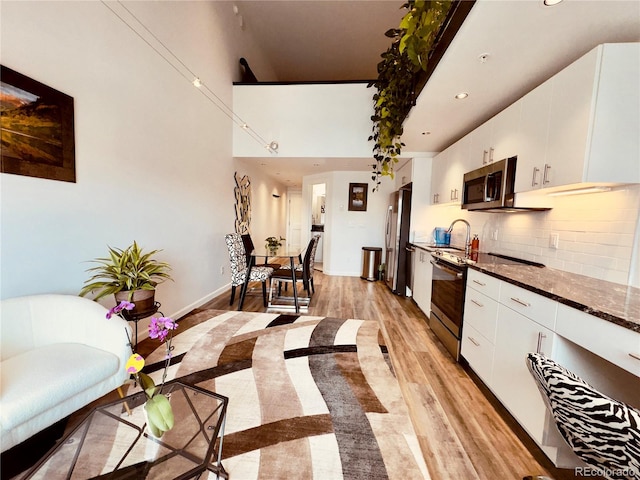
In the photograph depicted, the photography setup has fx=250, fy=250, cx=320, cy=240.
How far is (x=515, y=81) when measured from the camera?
1.91 metres

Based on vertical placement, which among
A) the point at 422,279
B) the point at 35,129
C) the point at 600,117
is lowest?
the point at 422,279

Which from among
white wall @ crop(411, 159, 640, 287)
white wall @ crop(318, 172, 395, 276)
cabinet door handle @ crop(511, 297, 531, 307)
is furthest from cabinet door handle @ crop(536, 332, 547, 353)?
white wall @ crop(318, 172, 395, 276)

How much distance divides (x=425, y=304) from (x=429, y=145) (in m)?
2.22

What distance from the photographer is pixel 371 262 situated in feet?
16.0

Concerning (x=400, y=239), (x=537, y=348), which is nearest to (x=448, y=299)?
(x=537, y=348)

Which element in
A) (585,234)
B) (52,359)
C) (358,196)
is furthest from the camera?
(358,196)

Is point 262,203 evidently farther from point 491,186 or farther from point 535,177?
point 535,177

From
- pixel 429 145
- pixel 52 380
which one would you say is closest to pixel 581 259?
pixel 429 145

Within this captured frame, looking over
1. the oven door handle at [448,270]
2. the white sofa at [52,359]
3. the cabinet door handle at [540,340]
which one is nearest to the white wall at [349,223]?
the oven door handle at [448,270]

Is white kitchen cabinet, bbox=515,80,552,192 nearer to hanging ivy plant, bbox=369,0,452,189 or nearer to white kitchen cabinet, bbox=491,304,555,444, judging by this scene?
hanging ivy plant, bbox=369,0,452,189

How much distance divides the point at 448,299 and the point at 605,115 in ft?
5.29

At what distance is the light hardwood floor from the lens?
126cm

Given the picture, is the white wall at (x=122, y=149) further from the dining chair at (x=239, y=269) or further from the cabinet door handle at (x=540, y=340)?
the cabinet door handle at (x=540, y=340)

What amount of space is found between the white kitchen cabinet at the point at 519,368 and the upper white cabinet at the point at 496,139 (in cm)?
132
